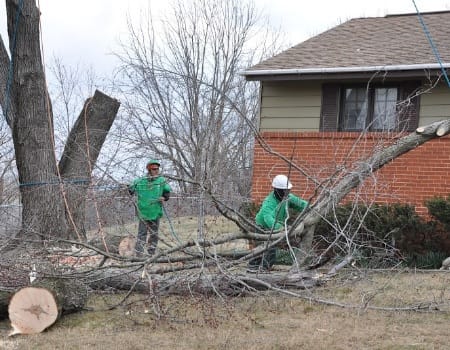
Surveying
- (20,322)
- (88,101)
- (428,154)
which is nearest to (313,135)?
(428,154)

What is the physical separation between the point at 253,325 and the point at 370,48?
7190 mm

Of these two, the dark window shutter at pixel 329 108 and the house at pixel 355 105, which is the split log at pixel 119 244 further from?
the dark window shutter at pixel 329 108

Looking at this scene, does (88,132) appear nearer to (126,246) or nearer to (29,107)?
(29,107)

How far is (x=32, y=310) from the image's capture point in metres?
6.20

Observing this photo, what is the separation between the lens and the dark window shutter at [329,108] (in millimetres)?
11484

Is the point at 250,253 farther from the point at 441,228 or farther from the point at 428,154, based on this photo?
the point at 428,154

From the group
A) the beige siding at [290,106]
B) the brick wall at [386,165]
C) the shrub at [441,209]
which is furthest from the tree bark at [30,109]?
the shrub at [441,209]

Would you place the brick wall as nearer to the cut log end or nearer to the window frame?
the window frame

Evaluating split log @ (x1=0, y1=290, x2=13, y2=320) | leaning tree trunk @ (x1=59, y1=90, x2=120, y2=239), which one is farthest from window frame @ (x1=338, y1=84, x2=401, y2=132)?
split log @ (x1=0, y1=290, x2=13, y2=320)

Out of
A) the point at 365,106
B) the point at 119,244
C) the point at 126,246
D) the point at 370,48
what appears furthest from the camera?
the point at 370,48

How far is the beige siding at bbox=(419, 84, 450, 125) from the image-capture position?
10680 mm

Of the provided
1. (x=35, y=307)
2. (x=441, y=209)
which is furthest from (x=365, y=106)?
(x=35, y=307)

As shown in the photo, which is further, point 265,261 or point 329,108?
point 329,108

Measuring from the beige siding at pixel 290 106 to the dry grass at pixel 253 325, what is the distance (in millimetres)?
4628
